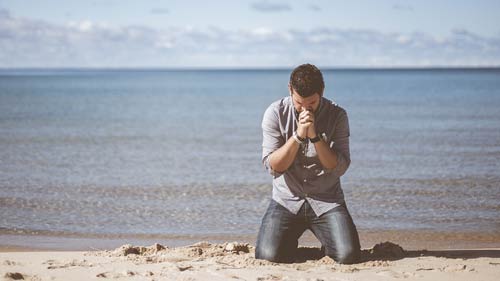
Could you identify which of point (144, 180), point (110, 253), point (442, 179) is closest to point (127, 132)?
point (144, 180)

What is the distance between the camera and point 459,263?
6586 mm

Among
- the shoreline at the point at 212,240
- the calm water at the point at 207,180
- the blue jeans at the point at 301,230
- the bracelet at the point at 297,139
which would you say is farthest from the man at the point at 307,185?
the calm water at the point at 207,180

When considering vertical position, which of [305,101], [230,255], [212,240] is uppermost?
[305,101]

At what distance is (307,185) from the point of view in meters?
6.63

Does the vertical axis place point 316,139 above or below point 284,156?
above

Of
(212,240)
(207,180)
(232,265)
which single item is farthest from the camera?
(207,180)

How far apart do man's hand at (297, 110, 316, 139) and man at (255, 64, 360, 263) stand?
13 centimetres

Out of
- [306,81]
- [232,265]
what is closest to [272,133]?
[306,81]

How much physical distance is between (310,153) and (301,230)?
2.50 feet

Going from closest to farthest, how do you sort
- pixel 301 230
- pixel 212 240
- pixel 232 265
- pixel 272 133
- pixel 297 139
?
pixel 297 139 < pixel 232 265 < pixel 272 133 < pixel 301 230 < pixel 212 240

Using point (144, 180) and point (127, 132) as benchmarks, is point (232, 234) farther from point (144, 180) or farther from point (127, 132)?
point (127, 132)

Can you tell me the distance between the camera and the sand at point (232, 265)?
596 cm

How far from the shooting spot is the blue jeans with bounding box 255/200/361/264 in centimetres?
647

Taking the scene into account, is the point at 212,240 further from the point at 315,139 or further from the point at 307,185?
the point at 315,139
